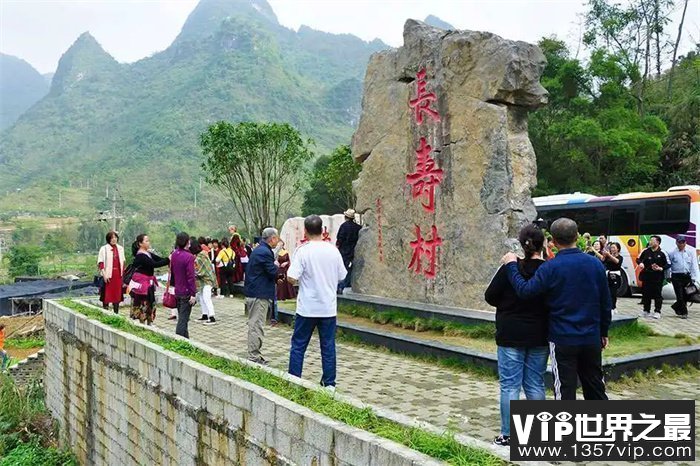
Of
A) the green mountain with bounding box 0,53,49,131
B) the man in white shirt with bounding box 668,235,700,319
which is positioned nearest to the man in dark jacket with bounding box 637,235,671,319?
the man in white shirt with bounding box 668,235,700,319

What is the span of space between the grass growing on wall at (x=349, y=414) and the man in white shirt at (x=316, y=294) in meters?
0.72

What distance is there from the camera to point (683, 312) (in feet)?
37.8

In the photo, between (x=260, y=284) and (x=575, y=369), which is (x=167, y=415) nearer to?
(x=260, y=284)

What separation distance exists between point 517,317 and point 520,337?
13 centimetres

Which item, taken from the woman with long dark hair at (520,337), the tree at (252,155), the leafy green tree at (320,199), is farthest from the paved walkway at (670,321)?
the leafy green tree at (320,199)

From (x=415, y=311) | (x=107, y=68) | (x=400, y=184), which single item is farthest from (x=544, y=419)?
(x=107, y=68)

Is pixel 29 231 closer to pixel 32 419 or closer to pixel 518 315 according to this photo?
pixel 32 419

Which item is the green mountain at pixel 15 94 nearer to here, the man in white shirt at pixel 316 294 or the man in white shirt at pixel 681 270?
the man in white shirt at pixel 681 270

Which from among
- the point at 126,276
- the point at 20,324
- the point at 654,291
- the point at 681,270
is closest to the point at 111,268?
the point at 126,276

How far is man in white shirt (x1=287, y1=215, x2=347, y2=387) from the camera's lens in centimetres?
596

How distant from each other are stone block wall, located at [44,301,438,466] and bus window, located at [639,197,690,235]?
1283 centimetres

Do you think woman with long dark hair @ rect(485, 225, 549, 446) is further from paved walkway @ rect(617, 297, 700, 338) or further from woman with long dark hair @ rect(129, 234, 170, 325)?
woman with long dark hair @ rect(129, 234, 170, 325)

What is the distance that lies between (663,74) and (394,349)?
27495 mm

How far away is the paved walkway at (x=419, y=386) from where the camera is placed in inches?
222
